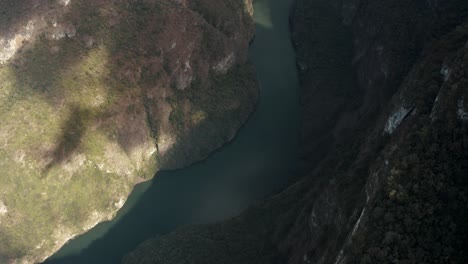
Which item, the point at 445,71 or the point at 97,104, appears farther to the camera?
the point at 97,104

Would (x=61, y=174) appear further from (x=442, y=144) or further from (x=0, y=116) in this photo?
(x=442, y=144)

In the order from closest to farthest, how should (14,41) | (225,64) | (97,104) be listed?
(97,104), (14,41), (225,64)

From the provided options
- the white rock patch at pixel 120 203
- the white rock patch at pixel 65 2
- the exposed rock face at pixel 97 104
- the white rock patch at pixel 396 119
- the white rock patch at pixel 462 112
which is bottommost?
the white rock patch at pixel 120 203

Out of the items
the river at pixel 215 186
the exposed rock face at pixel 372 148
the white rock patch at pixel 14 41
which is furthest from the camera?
the white rock patch at pixel 14 41

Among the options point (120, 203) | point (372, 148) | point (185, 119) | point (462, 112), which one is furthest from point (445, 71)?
point (120, 203)

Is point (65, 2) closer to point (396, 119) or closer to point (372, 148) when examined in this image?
point (372, 148)

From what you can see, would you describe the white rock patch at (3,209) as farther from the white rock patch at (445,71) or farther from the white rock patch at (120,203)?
the white rock patch at (445,71)

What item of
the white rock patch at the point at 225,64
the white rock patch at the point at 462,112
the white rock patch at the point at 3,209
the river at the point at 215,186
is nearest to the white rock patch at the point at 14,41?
the white rock patch at the point at 3,209

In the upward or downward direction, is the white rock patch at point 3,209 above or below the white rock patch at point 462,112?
below
